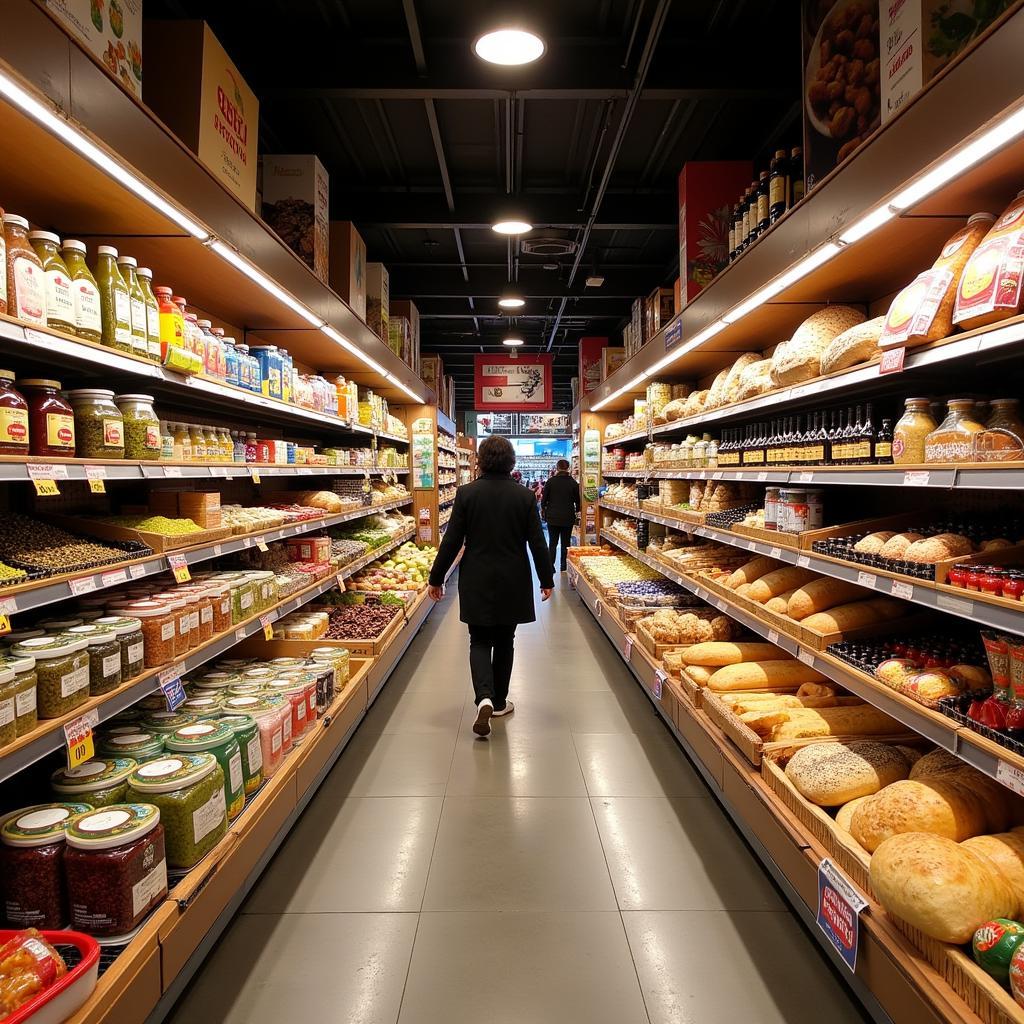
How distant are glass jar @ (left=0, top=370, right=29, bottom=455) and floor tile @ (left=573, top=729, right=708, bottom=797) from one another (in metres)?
2.79

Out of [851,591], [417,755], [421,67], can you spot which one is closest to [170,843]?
[417,755]

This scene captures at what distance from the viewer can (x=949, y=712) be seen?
1818 mm

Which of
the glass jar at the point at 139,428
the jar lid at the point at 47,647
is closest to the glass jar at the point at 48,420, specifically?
the glass jar at the point at 139,428

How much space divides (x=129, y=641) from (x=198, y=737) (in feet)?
1.38

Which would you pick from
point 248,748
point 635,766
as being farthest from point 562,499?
point 248,748

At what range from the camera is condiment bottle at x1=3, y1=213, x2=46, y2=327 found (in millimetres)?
1760

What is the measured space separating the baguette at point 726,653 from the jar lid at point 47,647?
2952 millimetres

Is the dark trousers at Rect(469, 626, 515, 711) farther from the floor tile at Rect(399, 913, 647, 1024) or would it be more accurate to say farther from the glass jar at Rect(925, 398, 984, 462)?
the glass jar at Rect(925, 398, 984, 462)

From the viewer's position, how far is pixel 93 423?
85.4 inches

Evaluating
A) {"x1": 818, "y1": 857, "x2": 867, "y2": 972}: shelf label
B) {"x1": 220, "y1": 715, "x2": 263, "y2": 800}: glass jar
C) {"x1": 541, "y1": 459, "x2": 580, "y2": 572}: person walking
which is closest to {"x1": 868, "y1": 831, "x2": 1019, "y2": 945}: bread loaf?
{"x1": 818, "y1": 857, "x2": 867, "y2": 972}: shelf label

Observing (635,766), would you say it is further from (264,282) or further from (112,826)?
(264,282)

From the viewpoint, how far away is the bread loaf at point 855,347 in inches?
96.0

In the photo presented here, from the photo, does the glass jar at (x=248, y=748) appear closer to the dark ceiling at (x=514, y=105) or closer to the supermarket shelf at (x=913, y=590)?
the supermarket shelf at (x=913, y=590)

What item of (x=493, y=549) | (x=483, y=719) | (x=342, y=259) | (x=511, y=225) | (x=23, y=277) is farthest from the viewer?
(x=511, y=225)
